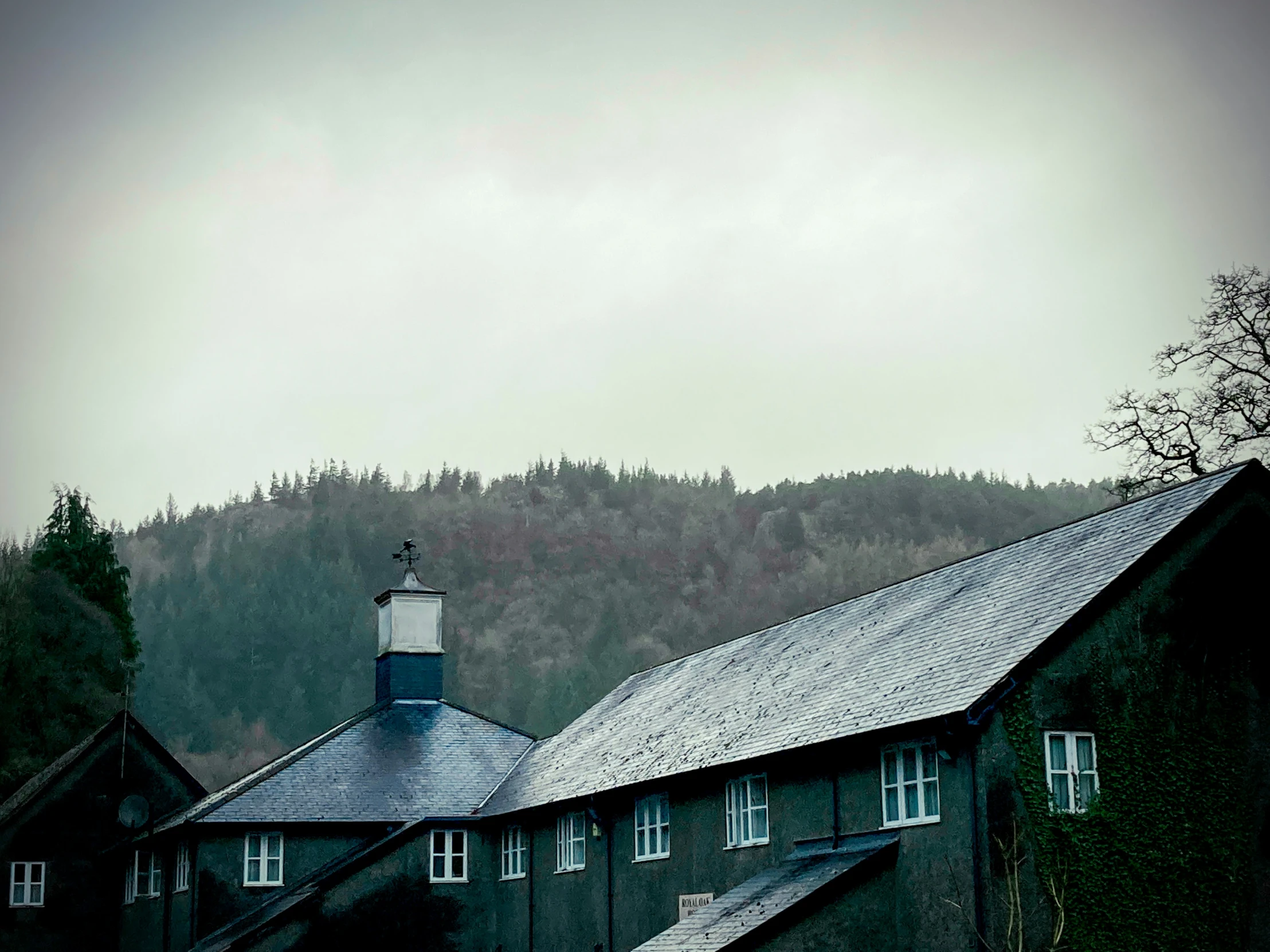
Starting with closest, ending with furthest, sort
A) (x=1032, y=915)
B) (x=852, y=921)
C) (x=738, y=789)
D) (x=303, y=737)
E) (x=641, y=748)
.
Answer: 1. (x=1032, y=915)
2. (x=852, y=921)
3. (x=738, y=789)
4. (x=641, y=748)
5. (x=303, y=737)

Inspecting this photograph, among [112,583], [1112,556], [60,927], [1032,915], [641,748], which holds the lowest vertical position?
[60,927]

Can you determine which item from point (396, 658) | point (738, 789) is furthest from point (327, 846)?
point (738, 789)

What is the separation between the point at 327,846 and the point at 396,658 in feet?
26.1

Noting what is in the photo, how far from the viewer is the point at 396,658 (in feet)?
144

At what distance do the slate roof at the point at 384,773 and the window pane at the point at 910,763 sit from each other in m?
15.9

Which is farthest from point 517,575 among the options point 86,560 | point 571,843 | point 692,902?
point 692,902

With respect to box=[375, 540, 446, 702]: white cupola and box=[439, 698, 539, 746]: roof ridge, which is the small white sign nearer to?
box=[439, 698, 539, 746]: roof ridge

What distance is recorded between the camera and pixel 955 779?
21.1 m

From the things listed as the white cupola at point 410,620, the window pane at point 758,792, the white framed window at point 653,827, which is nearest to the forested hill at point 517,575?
the white cupola at point 410,620

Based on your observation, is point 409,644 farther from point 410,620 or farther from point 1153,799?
point 1153,799

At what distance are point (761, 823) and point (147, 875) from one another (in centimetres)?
2206

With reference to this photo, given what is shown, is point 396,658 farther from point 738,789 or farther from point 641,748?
point 738,789

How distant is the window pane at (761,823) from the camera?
2559 centimetres

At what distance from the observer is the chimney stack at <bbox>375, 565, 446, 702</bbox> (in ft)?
143
